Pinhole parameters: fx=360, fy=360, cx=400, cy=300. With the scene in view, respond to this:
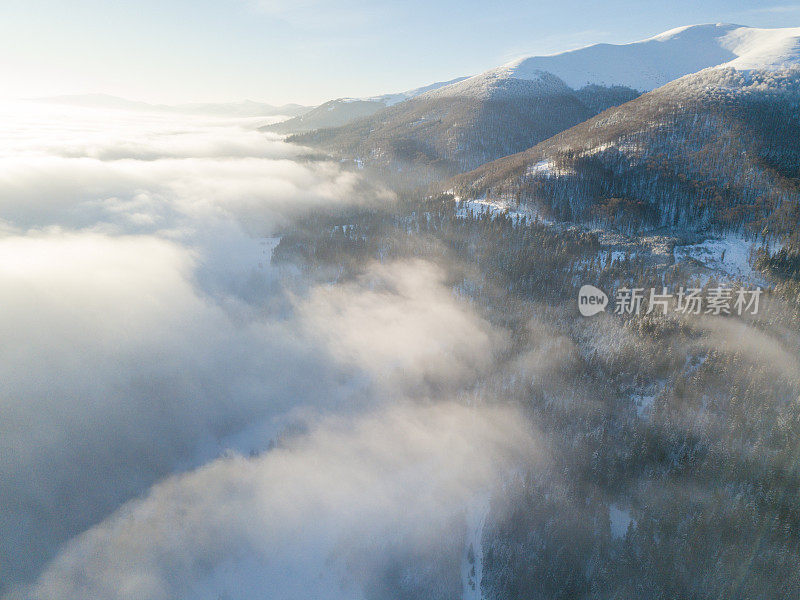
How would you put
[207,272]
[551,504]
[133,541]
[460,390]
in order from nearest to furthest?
[551,504] < [133,541] < [460,390] < [207,272]

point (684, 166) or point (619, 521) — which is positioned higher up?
point (684, 166)

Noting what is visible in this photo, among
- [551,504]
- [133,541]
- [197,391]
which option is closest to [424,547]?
[551,504]

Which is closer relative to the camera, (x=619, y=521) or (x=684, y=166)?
(x=619, y=521)

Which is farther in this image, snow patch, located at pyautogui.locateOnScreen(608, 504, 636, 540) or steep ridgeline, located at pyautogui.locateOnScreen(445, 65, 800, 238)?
steep ridgeline, located at pyautogui.locateOnScreen(445, 65, 800, 238)

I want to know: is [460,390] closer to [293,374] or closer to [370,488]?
[370,488]

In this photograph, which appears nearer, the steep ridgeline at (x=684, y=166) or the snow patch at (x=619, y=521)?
the snow patch at (x=619, y=521)

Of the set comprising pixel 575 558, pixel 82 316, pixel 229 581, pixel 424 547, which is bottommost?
pixel 229 581

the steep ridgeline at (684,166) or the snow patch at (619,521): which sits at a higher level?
the steep ridgeline at (684,166)

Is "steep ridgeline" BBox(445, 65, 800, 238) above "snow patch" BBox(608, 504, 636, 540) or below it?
above
